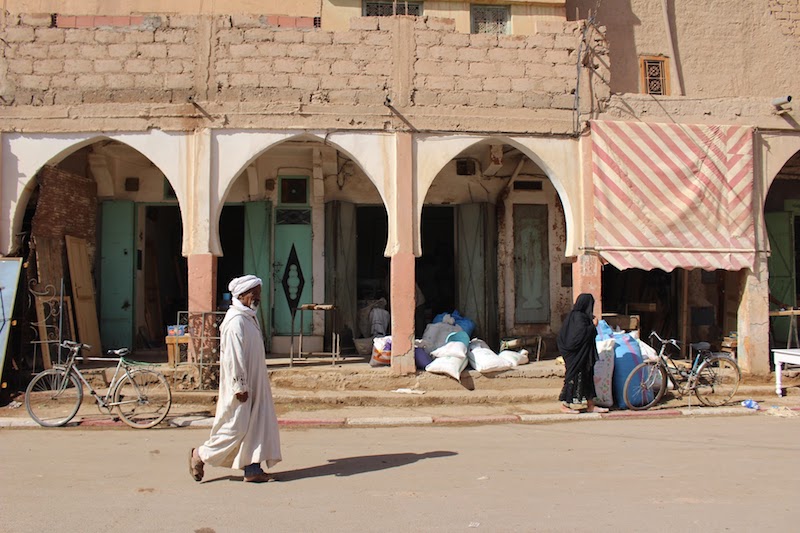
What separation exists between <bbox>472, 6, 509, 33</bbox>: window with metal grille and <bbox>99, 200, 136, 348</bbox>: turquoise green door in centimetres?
691

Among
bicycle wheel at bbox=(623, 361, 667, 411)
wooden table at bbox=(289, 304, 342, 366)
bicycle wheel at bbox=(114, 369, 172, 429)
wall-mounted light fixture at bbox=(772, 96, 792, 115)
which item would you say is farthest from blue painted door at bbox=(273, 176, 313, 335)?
wall-mounted light fixture at bbox=(772, 96, 792, 115)

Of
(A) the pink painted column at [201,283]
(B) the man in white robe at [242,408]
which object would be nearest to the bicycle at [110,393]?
(A) the pink painted column at [201,283]

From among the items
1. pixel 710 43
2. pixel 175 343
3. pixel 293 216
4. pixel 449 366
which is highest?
pixel 710 43

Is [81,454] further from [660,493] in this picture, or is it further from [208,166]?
[660,493]

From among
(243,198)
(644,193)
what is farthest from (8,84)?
(644,193)

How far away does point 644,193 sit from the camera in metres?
9.41

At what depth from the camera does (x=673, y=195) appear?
9.46 meters

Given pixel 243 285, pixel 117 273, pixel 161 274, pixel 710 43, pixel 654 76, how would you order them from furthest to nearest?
pixel 161 274 < pixel 710 43 < pixel 654 76 < pixel 117 273 < pixel 243 285

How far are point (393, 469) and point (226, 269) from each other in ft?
34.1

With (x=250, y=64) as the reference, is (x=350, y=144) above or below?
below

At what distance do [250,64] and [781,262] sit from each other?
1003 centimetres

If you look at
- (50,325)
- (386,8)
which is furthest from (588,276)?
(50,325)

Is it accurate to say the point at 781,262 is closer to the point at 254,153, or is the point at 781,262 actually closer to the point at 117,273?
the point at 254,153

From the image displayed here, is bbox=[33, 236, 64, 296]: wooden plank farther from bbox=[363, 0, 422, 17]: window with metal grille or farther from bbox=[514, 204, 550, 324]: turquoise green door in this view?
bbox=[514, 204, 550, 324]: turquoise green door
